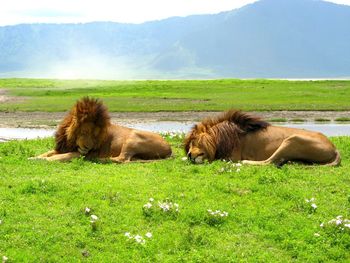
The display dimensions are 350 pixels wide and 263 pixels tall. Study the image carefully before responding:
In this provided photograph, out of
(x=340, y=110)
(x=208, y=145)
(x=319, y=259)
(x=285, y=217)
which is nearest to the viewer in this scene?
(x=319, y=259)

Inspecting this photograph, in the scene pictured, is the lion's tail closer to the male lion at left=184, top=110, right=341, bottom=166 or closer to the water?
the male lion at left=184, top=110, right=341, bottom=166

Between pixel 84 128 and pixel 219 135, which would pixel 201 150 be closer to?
pixel 219 135

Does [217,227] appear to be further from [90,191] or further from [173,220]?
[90,191]

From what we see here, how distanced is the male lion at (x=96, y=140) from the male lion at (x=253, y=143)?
3.61ft

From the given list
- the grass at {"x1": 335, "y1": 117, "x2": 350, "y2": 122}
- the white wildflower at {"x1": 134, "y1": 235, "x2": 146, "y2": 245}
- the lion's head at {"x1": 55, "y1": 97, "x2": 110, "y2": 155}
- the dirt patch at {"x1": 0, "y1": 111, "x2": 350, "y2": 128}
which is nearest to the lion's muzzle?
the lion's head at {"x1": 55, "y1": 97, "x2": 110, "y2": 155}

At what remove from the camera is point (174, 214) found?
8.73 m

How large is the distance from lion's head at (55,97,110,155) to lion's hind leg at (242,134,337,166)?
144 inches

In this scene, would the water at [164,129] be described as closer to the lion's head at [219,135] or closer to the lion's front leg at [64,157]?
the lion's head at [219,135]

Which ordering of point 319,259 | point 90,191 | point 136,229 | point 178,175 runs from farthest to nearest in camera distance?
point 178,175
point 90,191
point 136,229
point 319,259

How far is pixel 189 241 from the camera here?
26.0ft

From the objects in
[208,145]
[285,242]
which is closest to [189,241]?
[285,242]

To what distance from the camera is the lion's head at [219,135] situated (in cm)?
1320

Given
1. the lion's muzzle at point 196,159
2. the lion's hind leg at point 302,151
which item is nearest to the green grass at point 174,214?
the lion's hind leg at point 302,151

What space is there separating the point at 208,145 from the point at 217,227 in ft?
16.0
